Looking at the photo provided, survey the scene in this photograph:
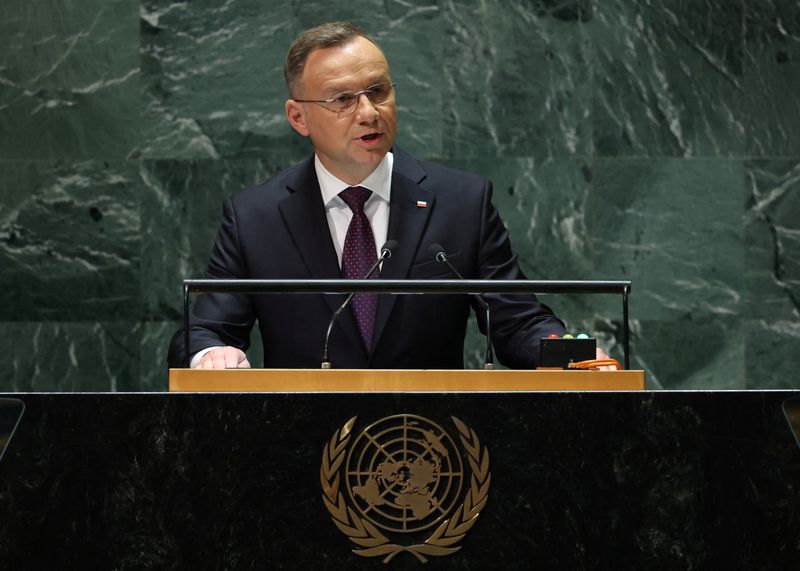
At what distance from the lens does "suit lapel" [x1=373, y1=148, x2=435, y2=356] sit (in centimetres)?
357

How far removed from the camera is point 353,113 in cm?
367

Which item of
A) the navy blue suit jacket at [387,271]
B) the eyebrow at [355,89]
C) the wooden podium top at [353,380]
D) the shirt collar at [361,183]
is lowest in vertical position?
the wooden podium top at [353,380]

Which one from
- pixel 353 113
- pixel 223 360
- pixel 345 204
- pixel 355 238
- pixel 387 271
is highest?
pixel 353 113

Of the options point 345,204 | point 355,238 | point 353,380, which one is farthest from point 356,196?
point 353,380

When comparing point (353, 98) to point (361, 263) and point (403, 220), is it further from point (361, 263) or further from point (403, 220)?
point (361, 263)

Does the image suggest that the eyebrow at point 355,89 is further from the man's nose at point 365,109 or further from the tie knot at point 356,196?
the tie knot at point 356,196

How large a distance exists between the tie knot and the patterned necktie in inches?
1.9
